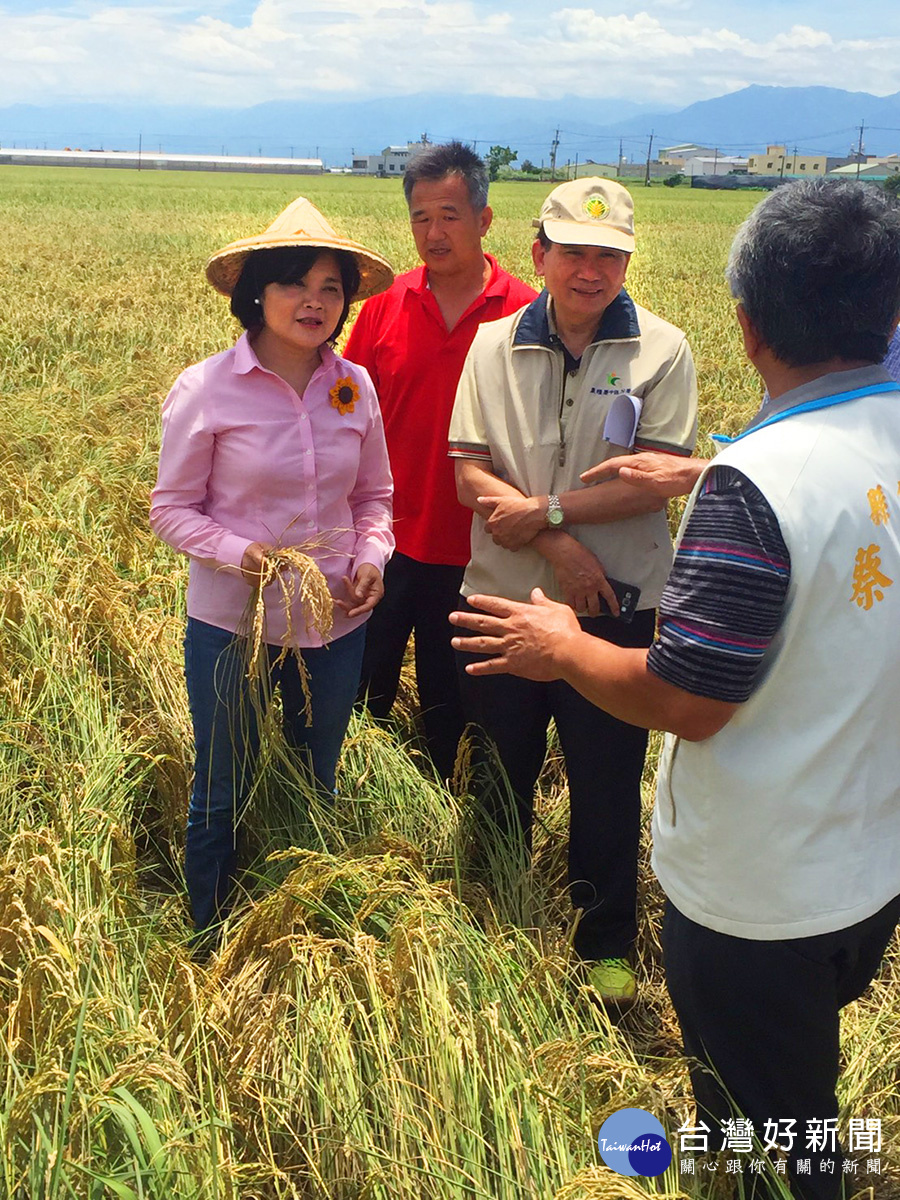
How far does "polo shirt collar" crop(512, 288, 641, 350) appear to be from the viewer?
2457 mm

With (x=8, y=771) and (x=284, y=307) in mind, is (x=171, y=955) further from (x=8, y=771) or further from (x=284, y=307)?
(x=284, y=307)

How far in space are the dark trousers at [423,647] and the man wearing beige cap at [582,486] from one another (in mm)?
539

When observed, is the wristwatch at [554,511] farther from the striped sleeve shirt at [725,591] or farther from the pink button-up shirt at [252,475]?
the striped sleeve shirt at [725,591]

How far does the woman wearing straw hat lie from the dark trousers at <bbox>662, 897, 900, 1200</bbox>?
98cm

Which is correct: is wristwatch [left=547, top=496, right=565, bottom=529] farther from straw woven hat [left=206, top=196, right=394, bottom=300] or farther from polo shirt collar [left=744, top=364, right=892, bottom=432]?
polo shirt collar [left=744, top=364, right=892, bottom=432]

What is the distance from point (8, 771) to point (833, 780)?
2179 millimetres

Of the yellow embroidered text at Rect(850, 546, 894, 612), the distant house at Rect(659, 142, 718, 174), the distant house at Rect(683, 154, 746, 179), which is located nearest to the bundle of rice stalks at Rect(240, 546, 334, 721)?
the yellow embroidered text at Rect(850, 546, 894, 612)

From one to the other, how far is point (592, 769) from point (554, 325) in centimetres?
108

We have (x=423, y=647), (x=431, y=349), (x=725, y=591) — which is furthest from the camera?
(x=423, y=647)

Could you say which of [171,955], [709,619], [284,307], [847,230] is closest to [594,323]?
[284,307]

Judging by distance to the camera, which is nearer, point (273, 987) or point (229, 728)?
point (273, 987)

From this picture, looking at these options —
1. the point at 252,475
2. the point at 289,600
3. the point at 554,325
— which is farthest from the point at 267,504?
the point at 554,325

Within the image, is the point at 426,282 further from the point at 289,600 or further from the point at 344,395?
the point at 289,600

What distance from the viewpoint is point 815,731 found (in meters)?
1.45
